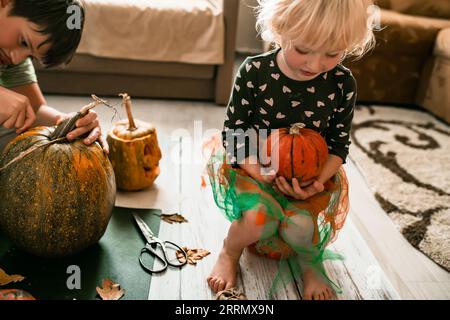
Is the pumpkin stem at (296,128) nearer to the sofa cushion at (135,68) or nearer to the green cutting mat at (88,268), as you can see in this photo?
the green cutting mat at (88,268)

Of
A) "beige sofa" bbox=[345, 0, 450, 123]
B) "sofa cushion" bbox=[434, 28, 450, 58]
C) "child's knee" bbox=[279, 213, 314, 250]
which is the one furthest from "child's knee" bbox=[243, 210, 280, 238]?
"sofa cushion" bbox=[434, 28, 450, 58]

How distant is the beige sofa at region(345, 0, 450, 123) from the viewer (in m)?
2.46

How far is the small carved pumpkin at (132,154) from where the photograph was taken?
1453 millimetres

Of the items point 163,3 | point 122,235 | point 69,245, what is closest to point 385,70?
point 163,3

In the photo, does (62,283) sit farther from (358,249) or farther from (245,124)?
(358,249)

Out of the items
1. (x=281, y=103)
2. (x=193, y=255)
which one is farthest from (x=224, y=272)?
(x=281, y=103)

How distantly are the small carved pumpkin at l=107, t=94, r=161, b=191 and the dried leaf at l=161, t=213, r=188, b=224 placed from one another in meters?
0.18

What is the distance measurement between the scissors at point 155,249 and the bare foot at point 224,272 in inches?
3.8

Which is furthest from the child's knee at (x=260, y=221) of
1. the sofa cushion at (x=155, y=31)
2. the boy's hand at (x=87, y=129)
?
the sofa cushion at (x=155, y=31)

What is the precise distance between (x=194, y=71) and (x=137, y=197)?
3.54 ft

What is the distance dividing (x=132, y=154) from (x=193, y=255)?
42 centimetres

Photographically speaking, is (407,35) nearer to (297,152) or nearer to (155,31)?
(155,31)

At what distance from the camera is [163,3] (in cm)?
227

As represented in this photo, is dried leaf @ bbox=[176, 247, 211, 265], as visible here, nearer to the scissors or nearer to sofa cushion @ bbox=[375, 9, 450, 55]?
the scissors
